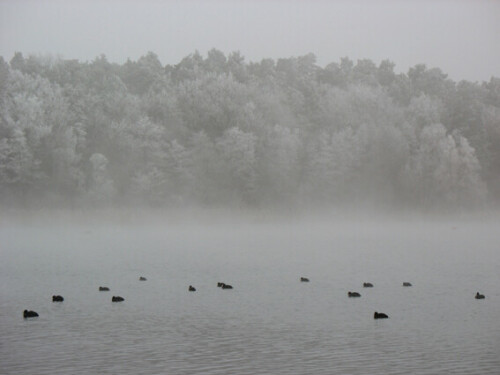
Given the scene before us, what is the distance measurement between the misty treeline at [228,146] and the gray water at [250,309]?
39.6m

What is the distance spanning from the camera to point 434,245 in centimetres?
7062

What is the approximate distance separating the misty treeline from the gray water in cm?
3958

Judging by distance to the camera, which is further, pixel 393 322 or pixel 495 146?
pixel 495 146

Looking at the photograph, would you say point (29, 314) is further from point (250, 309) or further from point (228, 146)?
point (228, 146)

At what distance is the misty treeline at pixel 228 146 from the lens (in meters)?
109

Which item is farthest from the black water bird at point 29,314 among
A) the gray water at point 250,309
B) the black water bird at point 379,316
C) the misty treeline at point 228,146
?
the misty treeline at point 228,146

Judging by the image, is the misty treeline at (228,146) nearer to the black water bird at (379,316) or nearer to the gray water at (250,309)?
the gray water at (250,309)

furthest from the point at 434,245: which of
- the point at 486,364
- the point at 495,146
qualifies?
the point at 495,146

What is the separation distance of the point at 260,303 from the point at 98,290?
9702mm

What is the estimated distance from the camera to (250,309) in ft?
112

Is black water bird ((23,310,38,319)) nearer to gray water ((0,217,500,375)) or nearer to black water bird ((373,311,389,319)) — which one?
gray water ((0,217,500,375))

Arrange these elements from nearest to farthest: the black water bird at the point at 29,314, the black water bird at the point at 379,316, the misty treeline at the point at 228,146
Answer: the black water bird at the point at 379,316, the black water bird at the point at 29,314, the misty treeline at the point at 228,146

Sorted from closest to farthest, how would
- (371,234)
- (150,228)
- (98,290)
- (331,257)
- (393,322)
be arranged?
1. (393,322)
2. (98,290)
3. (331,257)
4. (371,234)
5. (150,228)

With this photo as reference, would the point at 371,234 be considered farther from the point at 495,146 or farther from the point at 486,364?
the point at 486,364
